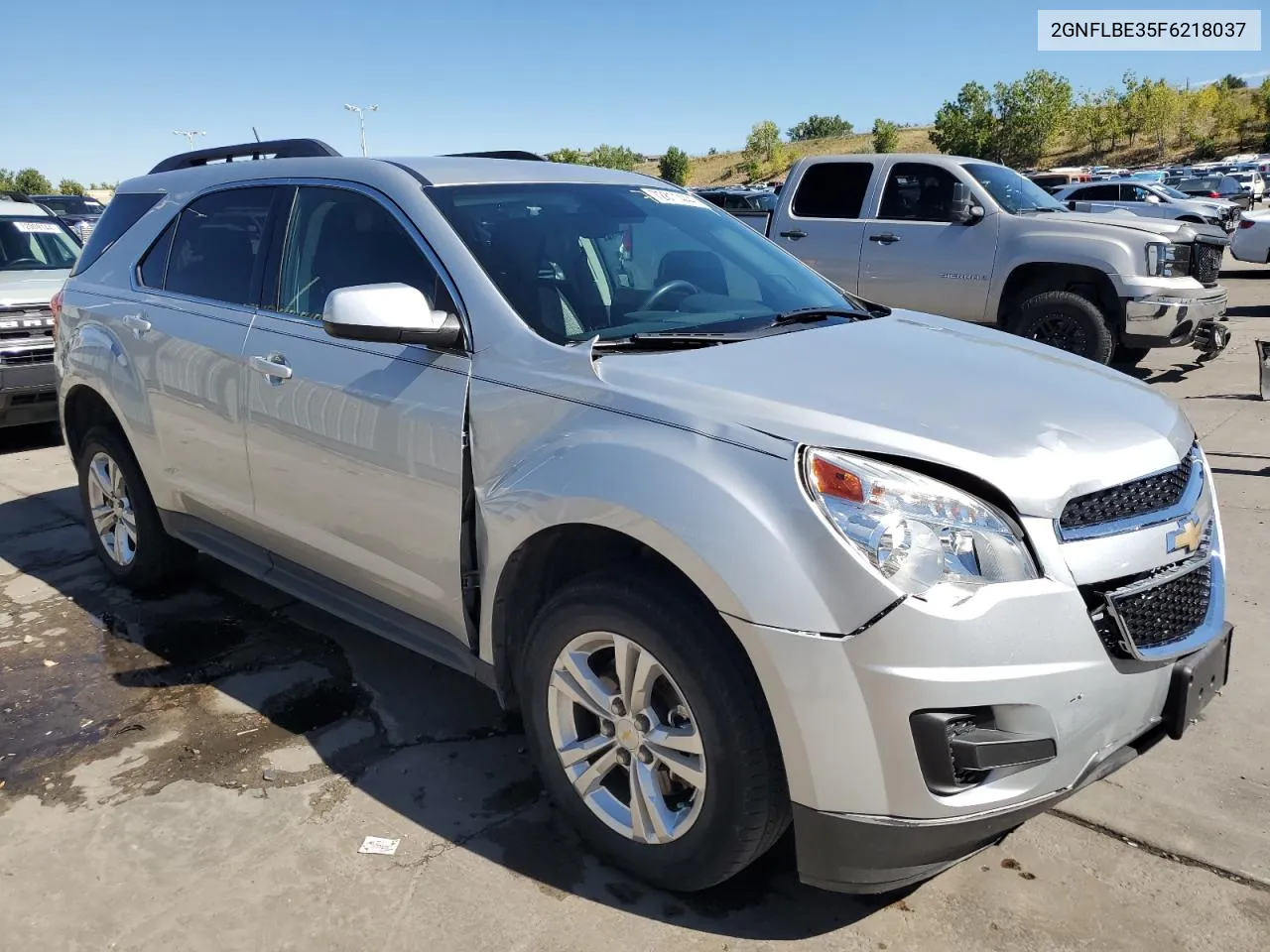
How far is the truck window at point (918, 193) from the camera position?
9.04m

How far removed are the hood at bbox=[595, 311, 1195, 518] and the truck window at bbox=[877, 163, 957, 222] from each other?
21.4ft

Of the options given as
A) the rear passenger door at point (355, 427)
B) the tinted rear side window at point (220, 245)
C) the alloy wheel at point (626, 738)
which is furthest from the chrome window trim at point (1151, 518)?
the tinted rear side window at point (220, 245)

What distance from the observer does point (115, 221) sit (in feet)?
15.4

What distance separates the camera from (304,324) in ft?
11.3

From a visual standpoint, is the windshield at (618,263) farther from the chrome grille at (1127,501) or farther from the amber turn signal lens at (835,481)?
the chrome grille at (1127,501)

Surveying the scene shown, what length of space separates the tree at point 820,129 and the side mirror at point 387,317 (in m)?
114

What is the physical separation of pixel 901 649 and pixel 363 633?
286cm

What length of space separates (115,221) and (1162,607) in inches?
179

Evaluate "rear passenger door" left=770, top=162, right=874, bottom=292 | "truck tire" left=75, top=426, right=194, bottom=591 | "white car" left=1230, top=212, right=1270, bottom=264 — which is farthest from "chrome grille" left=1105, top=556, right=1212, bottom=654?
"white car" left=1230, top=212, right=1270, bottom=264

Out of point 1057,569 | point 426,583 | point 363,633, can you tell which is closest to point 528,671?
point 426,583

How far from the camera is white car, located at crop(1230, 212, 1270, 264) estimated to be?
1428 cm

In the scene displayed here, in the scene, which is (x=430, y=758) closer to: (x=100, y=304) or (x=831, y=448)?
(x=831, y=448)

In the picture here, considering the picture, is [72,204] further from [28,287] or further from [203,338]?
[203,338]

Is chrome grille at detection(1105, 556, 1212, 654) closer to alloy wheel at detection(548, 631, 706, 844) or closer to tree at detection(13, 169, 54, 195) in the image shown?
alloy wheel at detection(548, 631, 706, 844)
